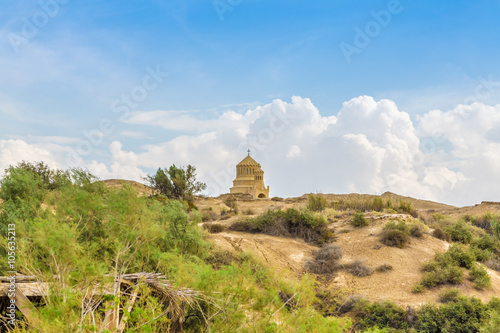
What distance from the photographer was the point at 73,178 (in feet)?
39.3

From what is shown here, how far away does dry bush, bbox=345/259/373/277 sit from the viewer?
15852 millimetres

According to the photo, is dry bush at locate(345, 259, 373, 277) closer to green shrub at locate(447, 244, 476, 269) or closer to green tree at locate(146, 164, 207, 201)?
green shrub at locate(447, 244, 476, 269)

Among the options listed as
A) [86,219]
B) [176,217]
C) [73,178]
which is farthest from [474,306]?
[73,178]

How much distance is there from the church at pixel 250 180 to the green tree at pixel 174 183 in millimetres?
20586

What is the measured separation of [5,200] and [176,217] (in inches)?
242

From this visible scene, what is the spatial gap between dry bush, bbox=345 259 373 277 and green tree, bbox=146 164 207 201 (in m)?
18.6

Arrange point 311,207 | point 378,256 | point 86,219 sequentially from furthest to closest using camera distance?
point 311,207 < point 378,256 < point 86,219

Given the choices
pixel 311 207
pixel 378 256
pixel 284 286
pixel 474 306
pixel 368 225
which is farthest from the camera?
pixel 311 207

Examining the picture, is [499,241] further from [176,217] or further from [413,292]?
[176,217]

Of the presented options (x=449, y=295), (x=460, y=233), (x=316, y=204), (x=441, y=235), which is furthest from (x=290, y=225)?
(x=449, y=295)

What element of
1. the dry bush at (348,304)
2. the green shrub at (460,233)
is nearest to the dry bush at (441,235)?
the green shrub at (460,233)

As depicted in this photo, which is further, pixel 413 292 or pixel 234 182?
pixel 234 182

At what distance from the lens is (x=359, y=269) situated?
16.0 metres

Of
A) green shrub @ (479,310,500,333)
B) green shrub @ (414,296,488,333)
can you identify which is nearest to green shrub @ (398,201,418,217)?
green shrub @ (414,296,488,333)
